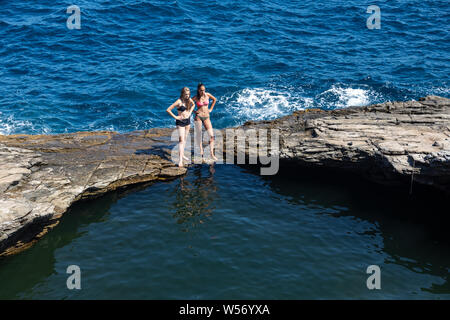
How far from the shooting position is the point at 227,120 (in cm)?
2570

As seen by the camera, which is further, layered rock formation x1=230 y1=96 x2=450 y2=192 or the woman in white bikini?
the woman in white bikini

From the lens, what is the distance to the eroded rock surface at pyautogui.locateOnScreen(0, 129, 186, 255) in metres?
11.9

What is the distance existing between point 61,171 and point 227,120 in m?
13.3

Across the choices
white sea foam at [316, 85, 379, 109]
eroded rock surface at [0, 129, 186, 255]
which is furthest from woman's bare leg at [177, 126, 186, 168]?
white sea foam at [316, 85, 379, 109]

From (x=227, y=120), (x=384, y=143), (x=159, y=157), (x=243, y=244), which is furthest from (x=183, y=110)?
(x=227, y=120)

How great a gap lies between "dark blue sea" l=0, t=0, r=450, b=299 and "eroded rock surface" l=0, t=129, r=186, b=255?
2.17ft

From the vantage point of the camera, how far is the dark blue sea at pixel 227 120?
11328 mm

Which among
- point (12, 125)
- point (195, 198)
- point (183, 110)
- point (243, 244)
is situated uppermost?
point (183, 110)

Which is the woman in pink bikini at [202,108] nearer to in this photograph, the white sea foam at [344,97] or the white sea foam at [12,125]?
the white sea foam at [344,97]

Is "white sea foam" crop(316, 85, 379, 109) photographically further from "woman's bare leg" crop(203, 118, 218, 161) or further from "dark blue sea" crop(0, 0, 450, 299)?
"woman's bare leg" crop(203, 118, 218, 161)

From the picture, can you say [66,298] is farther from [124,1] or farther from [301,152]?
[124,1]

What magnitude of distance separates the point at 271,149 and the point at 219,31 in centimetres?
2377

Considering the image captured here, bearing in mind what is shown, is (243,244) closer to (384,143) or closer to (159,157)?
(159,157)

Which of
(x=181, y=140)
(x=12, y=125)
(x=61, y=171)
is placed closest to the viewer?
(x=61, y=171)
